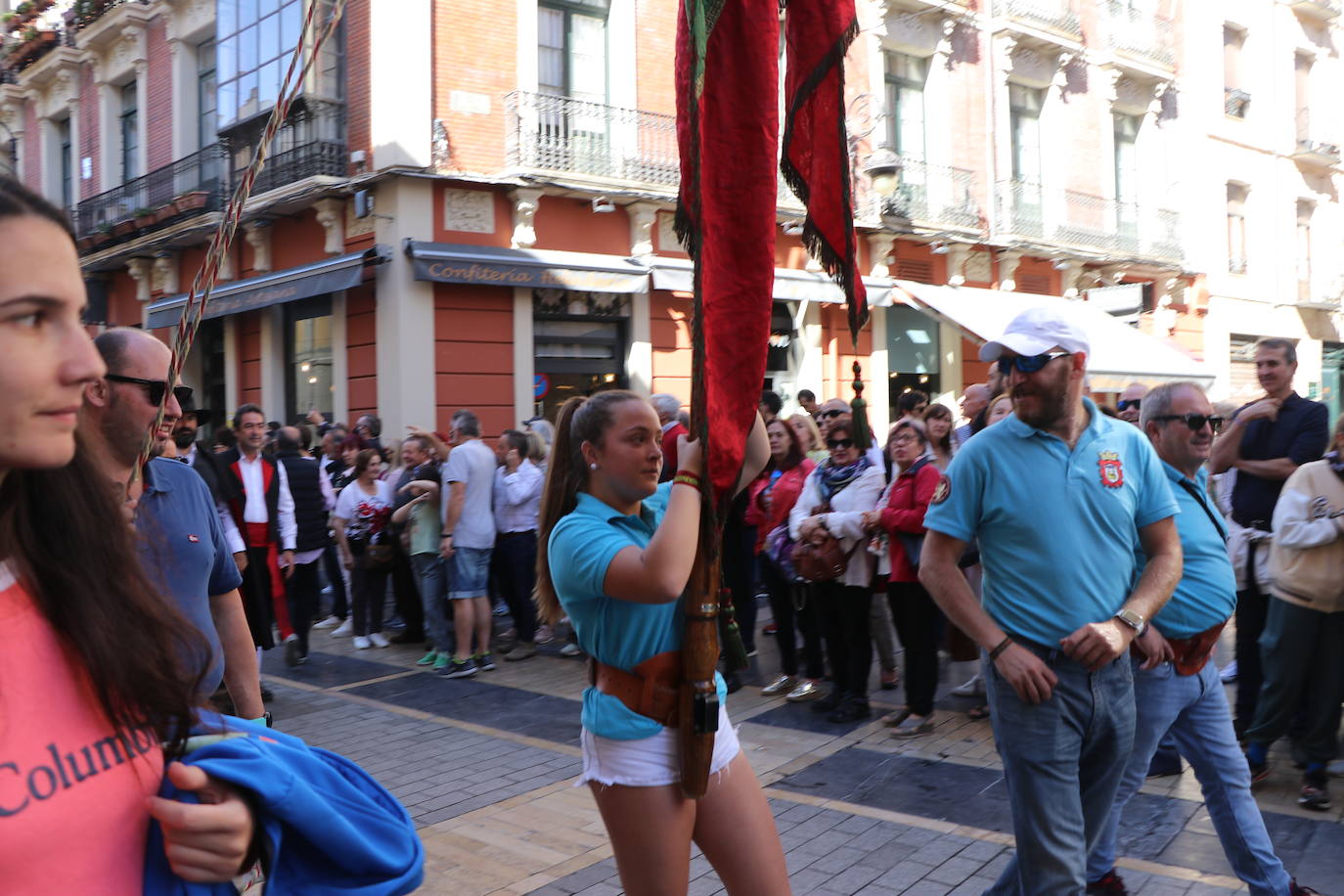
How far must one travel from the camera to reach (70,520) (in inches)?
52.7

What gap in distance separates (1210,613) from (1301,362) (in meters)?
25.9

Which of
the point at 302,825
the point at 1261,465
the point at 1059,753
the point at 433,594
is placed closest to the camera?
the point at 302,825

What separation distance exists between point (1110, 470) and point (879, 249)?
632 inches

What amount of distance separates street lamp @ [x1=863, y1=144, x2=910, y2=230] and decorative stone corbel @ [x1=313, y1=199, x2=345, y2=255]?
7.45m

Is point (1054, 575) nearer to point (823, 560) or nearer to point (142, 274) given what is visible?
point (823, 560)

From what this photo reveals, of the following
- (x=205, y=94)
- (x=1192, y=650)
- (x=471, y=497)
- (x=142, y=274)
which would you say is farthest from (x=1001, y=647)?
(x=142, y=274)

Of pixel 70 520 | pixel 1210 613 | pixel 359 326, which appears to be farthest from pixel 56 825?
pixel 359 326

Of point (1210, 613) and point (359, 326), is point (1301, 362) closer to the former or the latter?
point (359, 326)

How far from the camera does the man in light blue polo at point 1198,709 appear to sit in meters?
3.54

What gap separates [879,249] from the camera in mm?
18688

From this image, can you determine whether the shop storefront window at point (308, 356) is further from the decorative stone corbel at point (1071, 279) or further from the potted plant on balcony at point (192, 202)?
the decorative stone corbel at point (1071, 279)

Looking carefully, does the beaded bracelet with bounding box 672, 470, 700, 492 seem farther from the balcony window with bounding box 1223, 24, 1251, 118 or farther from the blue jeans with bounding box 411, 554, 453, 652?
the balcony window with bounding box 1223, 24, 1251, 118

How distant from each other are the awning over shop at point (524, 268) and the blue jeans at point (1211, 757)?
11418 millimetres

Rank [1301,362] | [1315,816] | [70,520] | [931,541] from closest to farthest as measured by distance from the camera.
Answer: [70,520] < [931,541] < [1315,816] < [1301,362]
